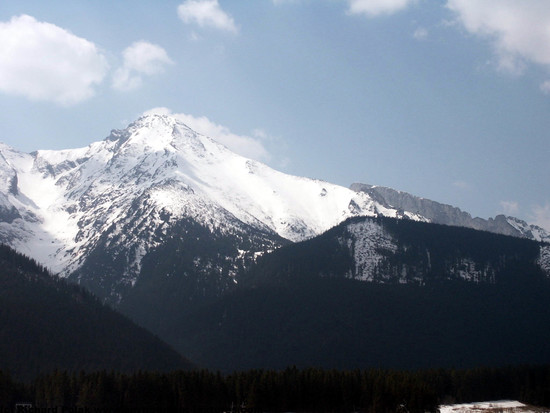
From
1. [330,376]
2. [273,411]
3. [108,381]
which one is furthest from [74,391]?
[330,376]

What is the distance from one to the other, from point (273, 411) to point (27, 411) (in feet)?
188

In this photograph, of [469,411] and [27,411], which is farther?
[469,411]

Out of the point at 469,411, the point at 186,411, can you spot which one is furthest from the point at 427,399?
the point at 186,411

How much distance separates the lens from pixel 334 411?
190 metres

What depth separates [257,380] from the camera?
18975cm

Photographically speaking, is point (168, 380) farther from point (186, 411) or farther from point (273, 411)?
point (273, 411)

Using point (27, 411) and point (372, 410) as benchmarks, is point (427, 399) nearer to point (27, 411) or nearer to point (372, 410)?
point (372, 410)

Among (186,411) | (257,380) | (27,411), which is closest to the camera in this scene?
(27,411)

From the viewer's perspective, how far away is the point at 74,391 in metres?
195

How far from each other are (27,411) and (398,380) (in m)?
87.0

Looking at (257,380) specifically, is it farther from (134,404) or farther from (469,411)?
(469,411)

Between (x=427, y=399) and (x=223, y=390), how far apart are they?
158ft

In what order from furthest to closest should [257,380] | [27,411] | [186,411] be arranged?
[257,380], [186,411], [27,411]

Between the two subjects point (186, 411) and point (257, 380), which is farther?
point (257, 380)
